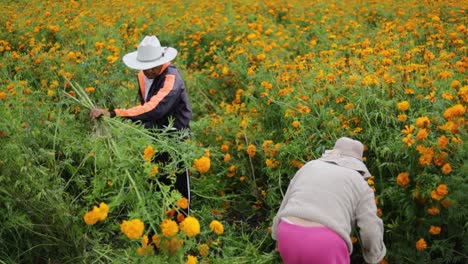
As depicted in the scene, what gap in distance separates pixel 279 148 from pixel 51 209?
1.63 meters

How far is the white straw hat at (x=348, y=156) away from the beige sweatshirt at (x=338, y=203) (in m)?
0.05

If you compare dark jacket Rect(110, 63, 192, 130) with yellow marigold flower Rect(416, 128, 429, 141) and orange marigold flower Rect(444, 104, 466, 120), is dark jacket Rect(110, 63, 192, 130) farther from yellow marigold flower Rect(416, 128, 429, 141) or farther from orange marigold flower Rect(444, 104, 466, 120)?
orange marigold flower Rect(444, 104, 466, 120)

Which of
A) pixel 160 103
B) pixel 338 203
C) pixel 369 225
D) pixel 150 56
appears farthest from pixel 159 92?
pixel 369 225

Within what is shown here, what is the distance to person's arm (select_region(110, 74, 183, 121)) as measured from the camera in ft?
10.5

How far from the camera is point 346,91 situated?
3684 millimetres

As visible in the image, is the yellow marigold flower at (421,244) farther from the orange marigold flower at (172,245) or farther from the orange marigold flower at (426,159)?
the orange marigold flower at (172,245)

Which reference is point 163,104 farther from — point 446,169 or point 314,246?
point 446,169

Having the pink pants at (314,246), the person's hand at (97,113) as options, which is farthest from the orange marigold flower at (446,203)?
the person's hand at (97,113)

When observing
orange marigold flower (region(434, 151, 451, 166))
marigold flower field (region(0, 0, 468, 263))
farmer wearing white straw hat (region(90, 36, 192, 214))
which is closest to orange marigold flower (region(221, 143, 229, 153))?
marigold flower field (region(0, 0, 468, 263))

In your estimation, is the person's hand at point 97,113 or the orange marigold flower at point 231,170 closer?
the person's hand at point 97,113

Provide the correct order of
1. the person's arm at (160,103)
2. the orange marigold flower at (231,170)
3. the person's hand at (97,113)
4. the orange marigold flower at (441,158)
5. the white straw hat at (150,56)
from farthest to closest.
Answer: the orange marigold flower at (231,170) → the white straw hat at (150,56) → the person's arm at (160,103) → the person's hand at (97,113) → the orange marigold flower at (441,158)

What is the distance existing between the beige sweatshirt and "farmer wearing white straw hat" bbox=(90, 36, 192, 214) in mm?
1158

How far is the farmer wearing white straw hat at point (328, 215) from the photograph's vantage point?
2.26 m

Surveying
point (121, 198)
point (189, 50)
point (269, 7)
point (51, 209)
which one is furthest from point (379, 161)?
point (269, 7)
